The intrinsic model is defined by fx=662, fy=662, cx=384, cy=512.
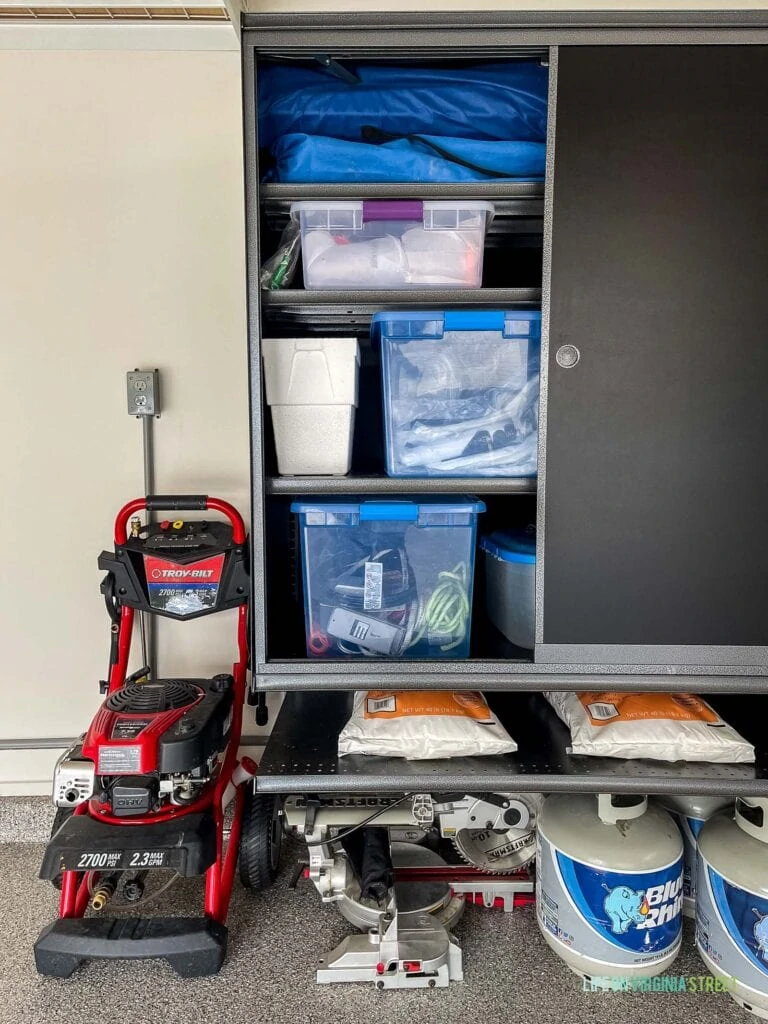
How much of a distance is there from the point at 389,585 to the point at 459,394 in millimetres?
441

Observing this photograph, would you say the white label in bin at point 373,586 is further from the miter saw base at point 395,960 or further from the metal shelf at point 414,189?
the metal shelf at point 414,189

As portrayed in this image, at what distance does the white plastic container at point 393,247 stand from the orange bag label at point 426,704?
35.0 inches

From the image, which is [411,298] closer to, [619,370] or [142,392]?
[619,370]

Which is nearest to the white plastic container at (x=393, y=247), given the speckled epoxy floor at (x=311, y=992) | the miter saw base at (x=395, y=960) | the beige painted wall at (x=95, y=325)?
the beige painted wall at (x=95, y=325)

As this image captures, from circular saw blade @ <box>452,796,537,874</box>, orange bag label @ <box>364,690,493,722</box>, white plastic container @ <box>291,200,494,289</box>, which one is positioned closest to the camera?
white plastic container @ <box>291,200,494,289</box>

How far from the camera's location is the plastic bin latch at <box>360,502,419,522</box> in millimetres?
1396

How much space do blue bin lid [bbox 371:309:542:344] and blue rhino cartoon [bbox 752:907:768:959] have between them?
4.06 ft

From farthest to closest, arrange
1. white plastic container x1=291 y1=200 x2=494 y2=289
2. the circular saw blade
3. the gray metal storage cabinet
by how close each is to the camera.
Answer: the circular saw blade, white plastic container x1=291 y1=200 x2=494 y2=289, the gray metal storage cabinet

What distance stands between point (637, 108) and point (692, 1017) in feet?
5.81

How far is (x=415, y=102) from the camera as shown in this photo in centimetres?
137

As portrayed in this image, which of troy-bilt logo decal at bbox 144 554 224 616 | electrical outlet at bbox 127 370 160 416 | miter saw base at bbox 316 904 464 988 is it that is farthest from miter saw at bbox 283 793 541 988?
electrical outlet at bbox 127 370 160 416

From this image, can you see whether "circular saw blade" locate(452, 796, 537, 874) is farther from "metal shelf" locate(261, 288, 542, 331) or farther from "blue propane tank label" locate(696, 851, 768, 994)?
"metal shelf" locate(261, 288, 542, 331)

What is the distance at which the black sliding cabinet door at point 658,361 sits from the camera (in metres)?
1.23

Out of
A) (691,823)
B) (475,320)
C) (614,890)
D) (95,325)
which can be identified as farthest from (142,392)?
(691,823)
